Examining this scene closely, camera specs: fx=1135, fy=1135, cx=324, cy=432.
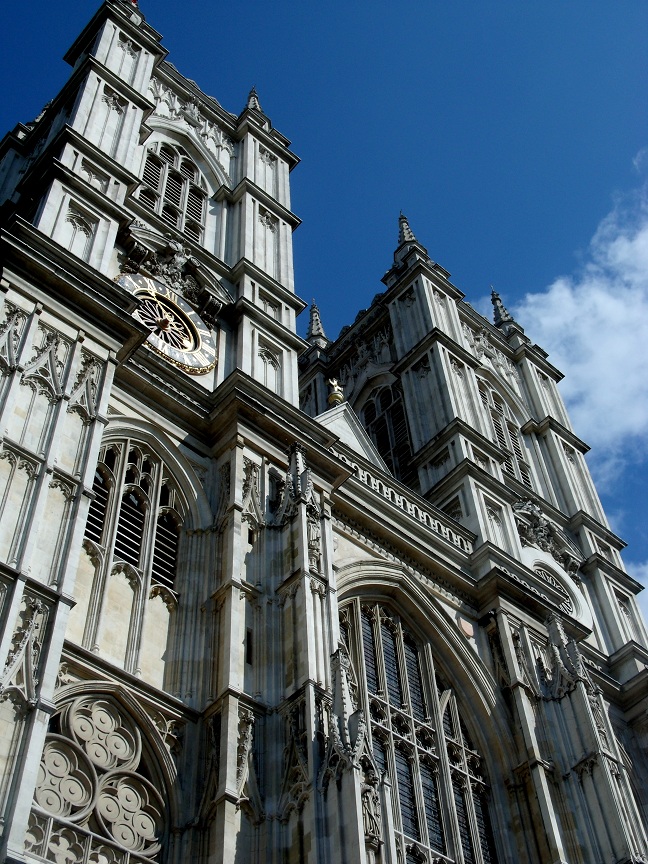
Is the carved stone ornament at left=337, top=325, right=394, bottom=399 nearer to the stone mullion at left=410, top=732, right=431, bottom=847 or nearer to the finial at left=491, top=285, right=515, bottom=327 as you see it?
the finial at left=491, top=285, right=515, bottom=327

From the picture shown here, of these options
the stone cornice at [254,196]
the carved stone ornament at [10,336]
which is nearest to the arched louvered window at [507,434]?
the stone cornice at [254,196]

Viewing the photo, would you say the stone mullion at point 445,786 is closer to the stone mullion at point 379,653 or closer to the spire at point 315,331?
the stone mullion at point 379,653

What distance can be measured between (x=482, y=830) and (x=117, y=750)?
26.6 feet

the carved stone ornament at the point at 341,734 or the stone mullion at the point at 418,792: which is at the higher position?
the stone mullion at the point at 418,792

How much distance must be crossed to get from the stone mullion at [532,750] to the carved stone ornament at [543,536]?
6480 millimetres

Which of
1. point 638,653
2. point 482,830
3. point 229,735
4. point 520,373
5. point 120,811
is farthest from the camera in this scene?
point 520,373

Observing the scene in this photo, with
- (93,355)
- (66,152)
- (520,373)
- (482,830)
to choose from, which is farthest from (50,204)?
(520,373)

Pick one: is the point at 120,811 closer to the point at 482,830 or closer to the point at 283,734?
the point at 283,734

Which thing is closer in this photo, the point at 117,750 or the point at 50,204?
the point at 117,750

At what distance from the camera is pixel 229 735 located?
51.8 feet

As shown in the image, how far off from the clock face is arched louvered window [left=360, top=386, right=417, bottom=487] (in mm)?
9195

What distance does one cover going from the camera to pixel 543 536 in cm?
3086

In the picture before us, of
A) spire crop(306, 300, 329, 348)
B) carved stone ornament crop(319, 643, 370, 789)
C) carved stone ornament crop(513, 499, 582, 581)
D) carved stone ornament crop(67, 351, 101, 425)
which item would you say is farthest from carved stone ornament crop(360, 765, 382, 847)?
spire crop(306, 300, 329, 348)

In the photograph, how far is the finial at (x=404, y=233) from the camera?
41.4 meters
